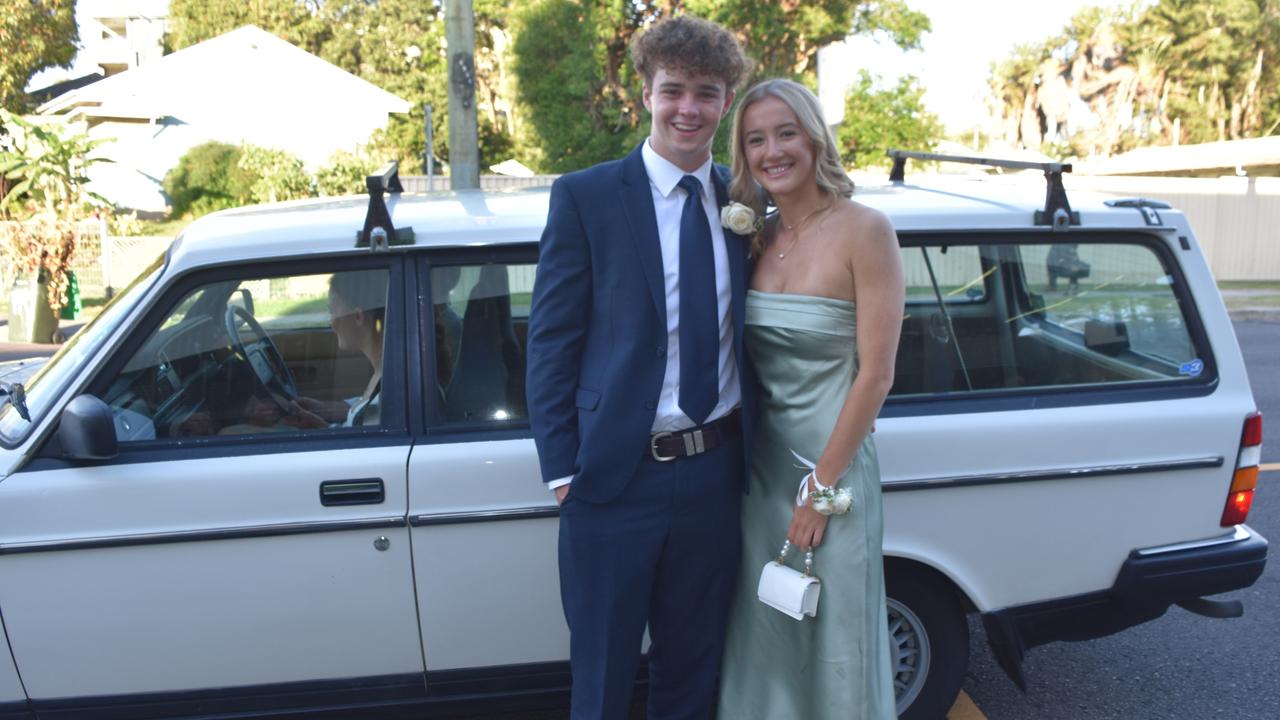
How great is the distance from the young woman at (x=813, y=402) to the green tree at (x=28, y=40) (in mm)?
27612

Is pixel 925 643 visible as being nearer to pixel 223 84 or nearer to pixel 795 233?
pixel 795 233

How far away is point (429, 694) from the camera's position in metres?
3.03

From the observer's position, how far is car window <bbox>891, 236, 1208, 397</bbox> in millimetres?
3295

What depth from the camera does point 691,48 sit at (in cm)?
244

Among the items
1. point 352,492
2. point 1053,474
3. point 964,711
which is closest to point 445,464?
point 352,492

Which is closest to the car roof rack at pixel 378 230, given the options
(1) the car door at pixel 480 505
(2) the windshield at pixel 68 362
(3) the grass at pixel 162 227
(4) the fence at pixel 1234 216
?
(1) the car door at pixel 480 505

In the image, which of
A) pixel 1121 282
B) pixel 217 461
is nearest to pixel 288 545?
pixel 217 461

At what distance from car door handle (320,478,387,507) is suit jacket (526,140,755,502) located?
64 centimetres

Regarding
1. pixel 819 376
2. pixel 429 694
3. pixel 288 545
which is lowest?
pixel 429 694

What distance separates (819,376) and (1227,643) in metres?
2.84

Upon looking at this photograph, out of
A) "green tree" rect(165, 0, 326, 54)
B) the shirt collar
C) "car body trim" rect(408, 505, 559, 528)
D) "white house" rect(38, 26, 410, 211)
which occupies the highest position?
"green tree" rect(165, 0, 326, 54)

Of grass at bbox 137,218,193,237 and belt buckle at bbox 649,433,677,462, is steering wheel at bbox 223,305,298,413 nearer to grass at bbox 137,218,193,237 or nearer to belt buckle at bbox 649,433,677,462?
belt buckle at bbox 649,433,677,462

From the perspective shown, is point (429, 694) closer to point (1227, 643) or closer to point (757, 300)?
point (757, 300)

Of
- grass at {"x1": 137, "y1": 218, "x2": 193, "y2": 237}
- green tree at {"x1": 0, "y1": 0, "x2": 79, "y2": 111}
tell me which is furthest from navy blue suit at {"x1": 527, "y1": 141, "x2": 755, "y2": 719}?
green tree at {"x1": 0, "y1": 0, "x2": 79, "y2": 111}
